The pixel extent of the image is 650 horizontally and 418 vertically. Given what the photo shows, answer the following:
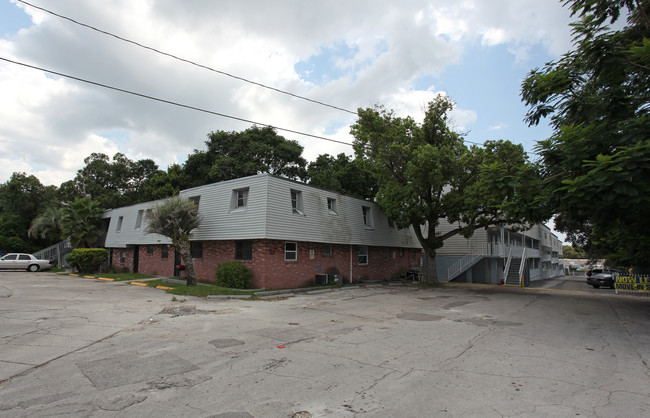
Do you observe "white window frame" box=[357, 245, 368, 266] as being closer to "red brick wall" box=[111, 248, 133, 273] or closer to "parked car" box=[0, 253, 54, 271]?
"red brick wall" box=[111, 248, 133, 273]

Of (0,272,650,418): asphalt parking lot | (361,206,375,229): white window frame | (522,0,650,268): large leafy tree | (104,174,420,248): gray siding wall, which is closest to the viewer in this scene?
(0,272,650,418): asphalt parking lot

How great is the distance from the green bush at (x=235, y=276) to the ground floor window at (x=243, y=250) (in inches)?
28.2

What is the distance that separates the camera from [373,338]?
7773 millimetres

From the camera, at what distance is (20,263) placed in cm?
2869

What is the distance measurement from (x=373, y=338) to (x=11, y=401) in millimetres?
6016

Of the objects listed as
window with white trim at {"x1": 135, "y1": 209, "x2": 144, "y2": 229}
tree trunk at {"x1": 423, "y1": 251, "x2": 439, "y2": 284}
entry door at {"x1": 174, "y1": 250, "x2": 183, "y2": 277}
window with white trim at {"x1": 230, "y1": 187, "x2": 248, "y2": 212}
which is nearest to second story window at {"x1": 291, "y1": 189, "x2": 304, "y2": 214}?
window with white trim at {"x1": 230, "y1": 187, "x2": 248, "y2": 212}

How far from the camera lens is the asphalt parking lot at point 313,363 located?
4.23m

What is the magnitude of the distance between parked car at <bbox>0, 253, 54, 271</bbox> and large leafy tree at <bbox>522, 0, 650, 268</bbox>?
36.3 meters

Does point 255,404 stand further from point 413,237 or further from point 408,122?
point 413,237

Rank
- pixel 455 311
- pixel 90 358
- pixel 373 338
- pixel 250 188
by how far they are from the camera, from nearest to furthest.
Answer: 1. pixel 90 358
2. pixel 373 338
3. pixel 455 311
4. pixel 250 188

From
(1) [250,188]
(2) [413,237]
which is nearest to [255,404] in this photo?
(1) [250,188]

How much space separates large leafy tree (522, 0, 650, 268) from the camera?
8.72 m

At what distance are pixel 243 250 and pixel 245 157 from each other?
19018mm

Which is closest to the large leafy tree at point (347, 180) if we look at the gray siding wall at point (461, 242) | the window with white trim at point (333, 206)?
the gray siding wall at point (461, 242)
